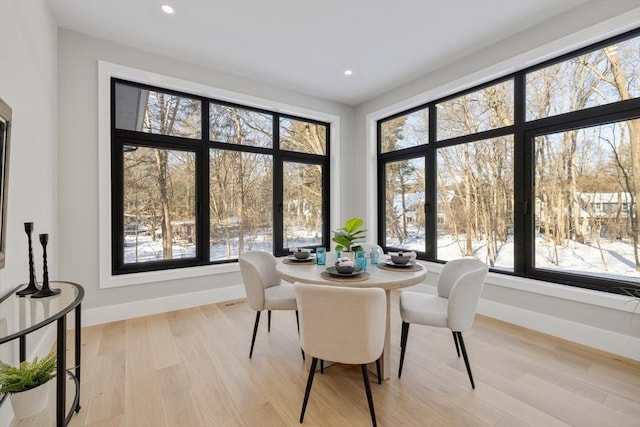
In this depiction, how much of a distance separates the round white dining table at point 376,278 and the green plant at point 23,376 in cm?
129

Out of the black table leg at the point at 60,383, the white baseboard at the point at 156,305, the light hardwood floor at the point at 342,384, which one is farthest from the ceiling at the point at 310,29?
the light hardwood floor at the point at 342,384

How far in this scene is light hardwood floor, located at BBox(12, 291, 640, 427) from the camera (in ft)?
5.51

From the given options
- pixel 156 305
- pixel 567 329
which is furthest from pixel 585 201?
pixel 156 305

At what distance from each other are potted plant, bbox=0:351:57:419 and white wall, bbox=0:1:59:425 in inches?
10.1

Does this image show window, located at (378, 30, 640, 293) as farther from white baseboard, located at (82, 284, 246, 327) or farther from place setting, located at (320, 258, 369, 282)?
white baseboard, located at (82, 284, 246, 327)

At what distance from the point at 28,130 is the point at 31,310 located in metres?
1.35

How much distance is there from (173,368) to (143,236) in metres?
1.73

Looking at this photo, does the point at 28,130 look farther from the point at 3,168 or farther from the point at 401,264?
the point at 401,264

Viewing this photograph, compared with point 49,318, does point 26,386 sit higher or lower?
lower

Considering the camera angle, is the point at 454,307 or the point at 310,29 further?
the point at 310,29

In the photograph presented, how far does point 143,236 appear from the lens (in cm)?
333

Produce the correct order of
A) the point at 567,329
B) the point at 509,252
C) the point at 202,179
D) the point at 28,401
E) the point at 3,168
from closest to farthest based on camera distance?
the point at 28,401 < the point at 3,168 < the point at 567,329 < the point at 509,252 < the point at 202,179

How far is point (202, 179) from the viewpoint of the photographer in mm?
3664

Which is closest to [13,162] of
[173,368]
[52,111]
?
[52,111]
